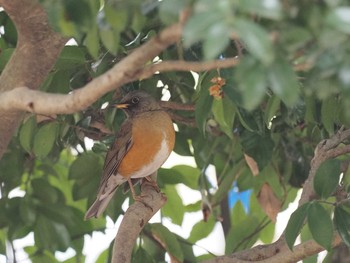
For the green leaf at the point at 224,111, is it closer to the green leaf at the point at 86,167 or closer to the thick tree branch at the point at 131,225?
the thick tree branch at the point at 131,225

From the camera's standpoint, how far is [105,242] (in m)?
4.75

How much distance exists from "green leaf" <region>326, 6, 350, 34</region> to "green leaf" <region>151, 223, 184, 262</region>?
7.58 ft

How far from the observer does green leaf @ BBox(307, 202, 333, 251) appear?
9.29 ft

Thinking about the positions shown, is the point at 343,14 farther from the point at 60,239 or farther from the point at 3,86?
the point at 60,239

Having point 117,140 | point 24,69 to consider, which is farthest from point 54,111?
point 117,140

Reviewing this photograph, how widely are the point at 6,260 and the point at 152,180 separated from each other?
30.6 inches

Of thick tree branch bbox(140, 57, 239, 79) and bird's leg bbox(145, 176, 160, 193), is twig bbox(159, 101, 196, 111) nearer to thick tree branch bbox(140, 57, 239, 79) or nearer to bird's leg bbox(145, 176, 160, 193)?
bird's leg bbox(145, 176, 160, 193)

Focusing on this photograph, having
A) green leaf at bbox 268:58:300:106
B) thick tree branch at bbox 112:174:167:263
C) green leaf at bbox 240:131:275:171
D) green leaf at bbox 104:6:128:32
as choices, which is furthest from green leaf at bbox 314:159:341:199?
green leaf at bbox 268:58:300:106

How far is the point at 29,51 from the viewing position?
9.73ft

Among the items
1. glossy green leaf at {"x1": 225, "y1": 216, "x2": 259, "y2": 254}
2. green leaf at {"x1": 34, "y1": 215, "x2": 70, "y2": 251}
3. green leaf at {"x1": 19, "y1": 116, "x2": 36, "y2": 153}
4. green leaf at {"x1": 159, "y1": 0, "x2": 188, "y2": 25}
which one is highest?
green leaf at {"x1": 159, "y1": 0, "x2": 188, "y2": 25}

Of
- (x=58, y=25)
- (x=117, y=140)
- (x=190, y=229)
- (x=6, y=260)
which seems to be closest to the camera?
(x=58, y=25)

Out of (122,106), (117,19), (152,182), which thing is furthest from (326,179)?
(122,106)

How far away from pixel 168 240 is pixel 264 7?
2.36 m

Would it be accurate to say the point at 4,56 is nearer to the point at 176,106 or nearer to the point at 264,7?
the point at 176,106
